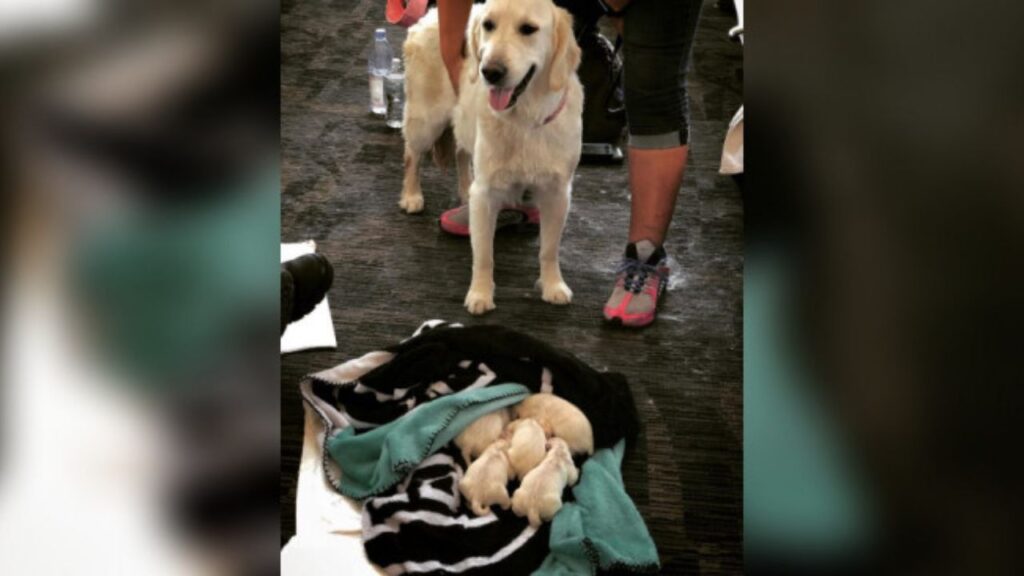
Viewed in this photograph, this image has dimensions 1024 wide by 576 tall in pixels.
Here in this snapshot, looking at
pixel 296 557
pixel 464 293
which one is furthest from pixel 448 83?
pixel 296 557

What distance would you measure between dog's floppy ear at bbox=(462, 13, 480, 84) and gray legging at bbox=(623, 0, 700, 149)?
1.18 feet

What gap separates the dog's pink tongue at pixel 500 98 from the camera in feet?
7.55

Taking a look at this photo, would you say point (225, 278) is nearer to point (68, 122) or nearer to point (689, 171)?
point (68, 122)

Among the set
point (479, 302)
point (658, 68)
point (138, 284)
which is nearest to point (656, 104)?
point (658, 68)

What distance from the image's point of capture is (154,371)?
0.28 m

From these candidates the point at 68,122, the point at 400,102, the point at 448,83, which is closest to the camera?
the point at 68,122

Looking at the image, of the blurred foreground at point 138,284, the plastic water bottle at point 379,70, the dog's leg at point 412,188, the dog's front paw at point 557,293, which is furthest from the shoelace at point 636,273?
the blurred foreground at point 138,284

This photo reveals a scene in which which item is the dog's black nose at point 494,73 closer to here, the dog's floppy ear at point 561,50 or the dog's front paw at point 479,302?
the dog's floppy ear at point 561,50

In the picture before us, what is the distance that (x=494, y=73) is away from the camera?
7.40 feet

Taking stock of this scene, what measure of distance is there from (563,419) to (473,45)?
101cm

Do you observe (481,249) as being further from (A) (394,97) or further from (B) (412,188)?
(A) (394,97)

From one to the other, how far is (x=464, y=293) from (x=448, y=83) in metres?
0.64

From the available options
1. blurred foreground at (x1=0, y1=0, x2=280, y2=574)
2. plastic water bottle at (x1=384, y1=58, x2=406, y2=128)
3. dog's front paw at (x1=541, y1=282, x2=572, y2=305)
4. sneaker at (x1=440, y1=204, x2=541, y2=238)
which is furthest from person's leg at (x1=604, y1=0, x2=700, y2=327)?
blurred foreground at (x1=0, y1=0, x2=280, y2=574)

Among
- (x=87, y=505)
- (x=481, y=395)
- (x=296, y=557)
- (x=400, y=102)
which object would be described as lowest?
(x=296, y=557)
